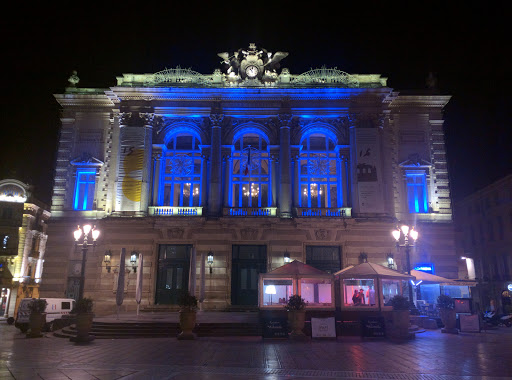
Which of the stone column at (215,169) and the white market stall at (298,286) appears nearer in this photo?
the white market stall at (298,286)

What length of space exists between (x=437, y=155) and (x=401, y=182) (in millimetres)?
4009

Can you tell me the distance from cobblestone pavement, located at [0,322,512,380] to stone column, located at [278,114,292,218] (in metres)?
13.5

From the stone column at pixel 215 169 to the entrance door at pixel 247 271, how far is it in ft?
11.3

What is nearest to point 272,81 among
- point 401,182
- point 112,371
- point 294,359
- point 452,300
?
point 401,182

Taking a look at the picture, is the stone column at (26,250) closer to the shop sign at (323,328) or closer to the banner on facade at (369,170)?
the banner on facade at (369,170)

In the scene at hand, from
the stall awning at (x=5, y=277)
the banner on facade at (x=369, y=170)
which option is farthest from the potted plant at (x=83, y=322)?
the stall awning at (x=5, y=277)

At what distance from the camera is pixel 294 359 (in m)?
14.4

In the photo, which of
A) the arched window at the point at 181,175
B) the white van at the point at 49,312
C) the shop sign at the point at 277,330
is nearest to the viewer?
the shop sign at the point at 277,330

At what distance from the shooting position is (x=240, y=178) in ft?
113

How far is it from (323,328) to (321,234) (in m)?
12.1

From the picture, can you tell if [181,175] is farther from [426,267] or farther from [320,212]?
[426,267]

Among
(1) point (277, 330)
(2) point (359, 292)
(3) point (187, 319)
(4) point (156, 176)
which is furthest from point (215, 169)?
(1) point (277, 330)

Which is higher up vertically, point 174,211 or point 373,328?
point 174,211

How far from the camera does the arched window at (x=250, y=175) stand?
3391 centimetres
